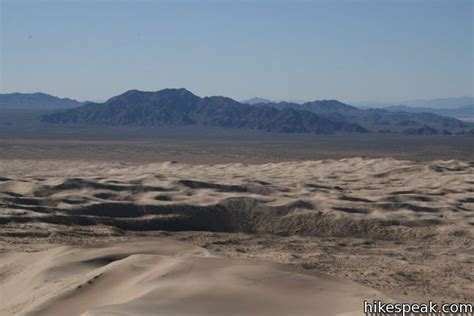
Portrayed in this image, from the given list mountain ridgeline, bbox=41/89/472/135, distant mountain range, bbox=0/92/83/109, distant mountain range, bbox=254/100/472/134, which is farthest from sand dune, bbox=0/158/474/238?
distant mountain range, bbox=0/92/83/109

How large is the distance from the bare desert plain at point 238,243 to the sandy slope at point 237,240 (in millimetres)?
22

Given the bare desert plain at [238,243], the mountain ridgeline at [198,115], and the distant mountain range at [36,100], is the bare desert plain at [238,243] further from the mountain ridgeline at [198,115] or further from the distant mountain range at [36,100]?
the distant mountain range at [36,100]

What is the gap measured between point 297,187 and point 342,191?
957 mm

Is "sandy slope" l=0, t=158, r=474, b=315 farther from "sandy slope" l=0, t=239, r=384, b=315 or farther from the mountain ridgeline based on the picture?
the mountain ridgeline

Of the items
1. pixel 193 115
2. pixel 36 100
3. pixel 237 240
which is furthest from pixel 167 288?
pixel 36 100

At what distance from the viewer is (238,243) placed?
859 cm

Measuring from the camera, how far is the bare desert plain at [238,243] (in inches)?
208

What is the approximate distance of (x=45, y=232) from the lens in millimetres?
8656

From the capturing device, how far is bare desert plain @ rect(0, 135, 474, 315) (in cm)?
527

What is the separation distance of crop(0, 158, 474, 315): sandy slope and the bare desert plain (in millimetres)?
22

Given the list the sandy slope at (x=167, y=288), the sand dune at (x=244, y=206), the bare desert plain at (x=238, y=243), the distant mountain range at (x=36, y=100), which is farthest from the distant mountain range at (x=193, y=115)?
the distant mountain range at (x=36, y=100)

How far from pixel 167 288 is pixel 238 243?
130 inches

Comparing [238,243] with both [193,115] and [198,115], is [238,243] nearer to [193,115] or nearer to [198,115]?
[198,115]

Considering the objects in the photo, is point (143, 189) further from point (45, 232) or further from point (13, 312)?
point (13, 312)
